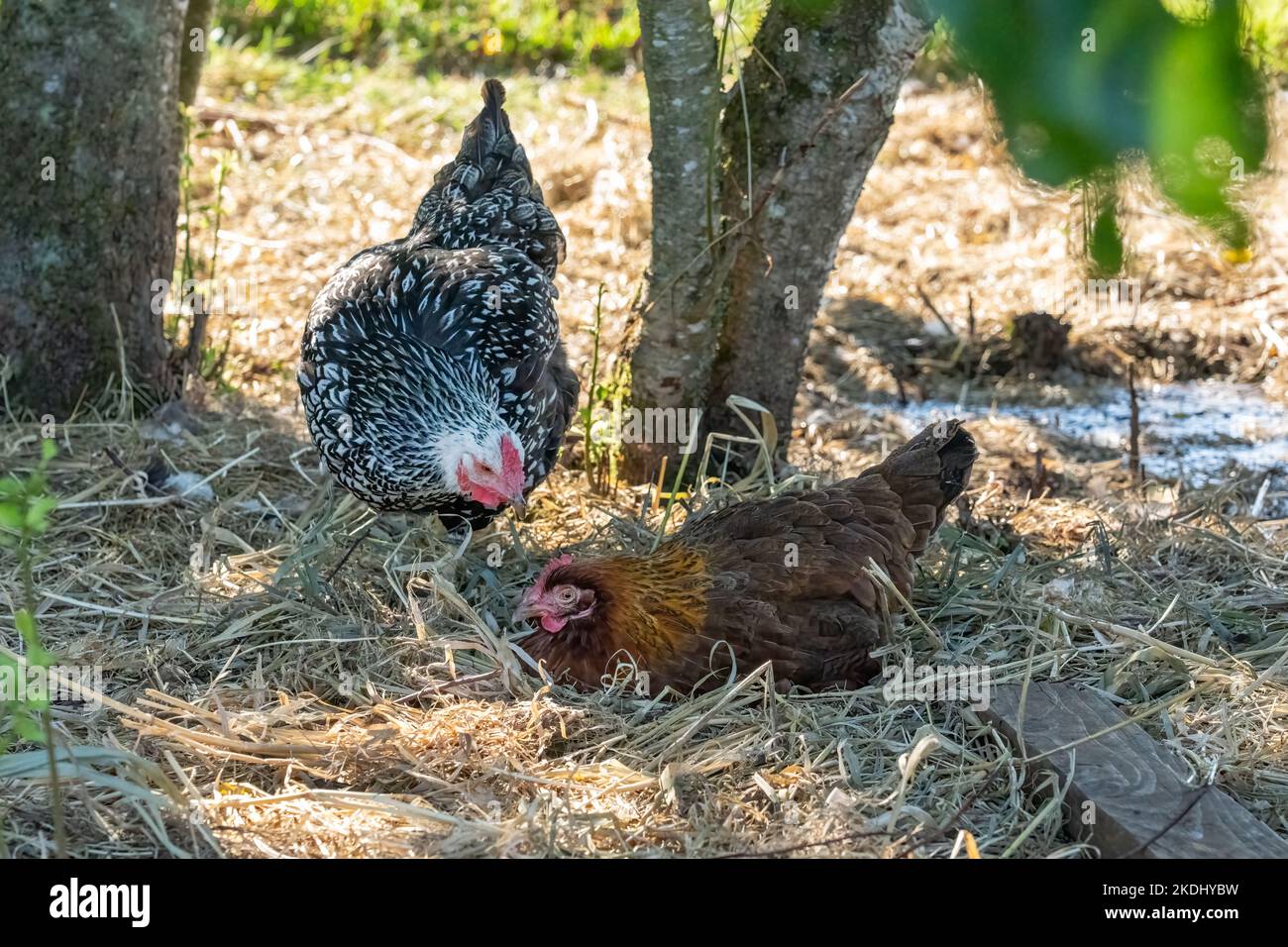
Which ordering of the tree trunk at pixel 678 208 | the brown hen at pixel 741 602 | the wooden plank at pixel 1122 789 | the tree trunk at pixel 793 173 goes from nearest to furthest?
the wooden plank at pixel 1122 789 < the brown hen at pixel 741 602 < the tree trunk at pixel 678 208 < the tree trunk at pixel 793 173

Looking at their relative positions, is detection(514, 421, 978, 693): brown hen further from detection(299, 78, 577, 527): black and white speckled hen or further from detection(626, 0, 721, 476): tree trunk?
detection(626, 0, 721, 476): tree trunk

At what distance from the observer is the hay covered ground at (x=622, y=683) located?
9.13ft

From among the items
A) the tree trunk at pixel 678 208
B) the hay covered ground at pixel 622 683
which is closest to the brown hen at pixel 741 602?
the hay covered ground at pixel 622 683

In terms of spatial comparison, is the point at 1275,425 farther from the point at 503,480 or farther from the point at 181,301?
the point at 181,301

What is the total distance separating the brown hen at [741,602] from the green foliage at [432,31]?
23.5ft

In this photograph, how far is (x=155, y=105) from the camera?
194 inches

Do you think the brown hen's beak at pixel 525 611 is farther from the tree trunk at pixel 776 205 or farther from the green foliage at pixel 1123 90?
the green foliage at pixel 1123 90

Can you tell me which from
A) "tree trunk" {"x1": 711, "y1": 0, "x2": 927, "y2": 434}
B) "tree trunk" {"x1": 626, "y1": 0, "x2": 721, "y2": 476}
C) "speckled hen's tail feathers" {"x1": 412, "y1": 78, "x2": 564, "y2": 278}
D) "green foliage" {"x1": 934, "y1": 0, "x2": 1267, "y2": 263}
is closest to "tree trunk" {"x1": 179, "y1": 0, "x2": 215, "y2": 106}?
"speckled hen's tail feathers" {"x1": 412, "y1": 78, "x2": 564, "y2": 278}

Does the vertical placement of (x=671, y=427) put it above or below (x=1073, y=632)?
above

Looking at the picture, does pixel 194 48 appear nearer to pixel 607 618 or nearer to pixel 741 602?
pixel 607 618

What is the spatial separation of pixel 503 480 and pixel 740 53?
263 cm

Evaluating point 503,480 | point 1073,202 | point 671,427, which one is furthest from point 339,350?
point 1073,202
